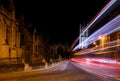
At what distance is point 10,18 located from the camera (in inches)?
2095

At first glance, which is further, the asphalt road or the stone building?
the stone building

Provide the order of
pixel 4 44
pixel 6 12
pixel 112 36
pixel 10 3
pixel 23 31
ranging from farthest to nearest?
pixel 23 31 < pixel 112 36 < pixel 10 3 < pixel 6 12 < pixel 4 44

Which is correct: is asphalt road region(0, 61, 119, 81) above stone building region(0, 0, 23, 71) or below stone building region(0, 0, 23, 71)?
below

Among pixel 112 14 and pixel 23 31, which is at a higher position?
pixel 112 14

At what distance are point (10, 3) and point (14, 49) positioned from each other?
378 inches

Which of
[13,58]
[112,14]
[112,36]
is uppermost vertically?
[112,14]

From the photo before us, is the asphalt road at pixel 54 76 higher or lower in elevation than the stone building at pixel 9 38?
lower

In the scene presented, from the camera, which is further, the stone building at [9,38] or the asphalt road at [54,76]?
the stone building at [9,38]

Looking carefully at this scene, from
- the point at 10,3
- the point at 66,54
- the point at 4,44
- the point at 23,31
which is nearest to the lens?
the point at 4,44

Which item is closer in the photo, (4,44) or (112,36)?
(4,44)

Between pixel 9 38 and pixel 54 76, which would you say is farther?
pixel 9 38

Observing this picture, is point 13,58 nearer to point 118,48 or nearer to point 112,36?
point 118,48

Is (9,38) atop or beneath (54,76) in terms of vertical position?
atop

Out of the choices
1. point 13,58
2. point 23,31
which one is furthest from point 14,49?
point 23,31
